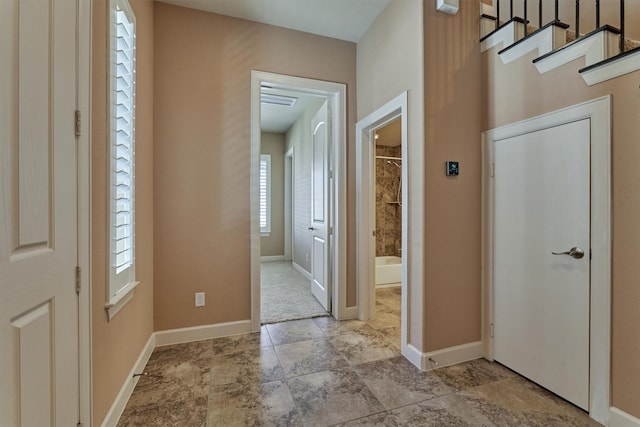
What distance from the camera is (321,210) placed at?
3.38 meters

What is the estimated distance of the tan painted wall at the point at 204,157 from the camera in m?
2.46

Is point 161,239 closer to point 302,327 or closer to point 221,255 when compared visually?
point 221,255

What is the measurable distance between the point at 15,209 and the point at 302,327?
238 cm

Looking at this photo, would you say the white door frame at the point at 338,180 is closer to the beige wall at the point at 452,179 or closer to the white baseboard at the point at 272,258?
the beige wall at the point at 452,179

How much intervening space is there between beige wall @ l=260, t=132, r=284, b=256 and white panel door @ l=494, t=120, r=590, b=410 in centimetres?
486

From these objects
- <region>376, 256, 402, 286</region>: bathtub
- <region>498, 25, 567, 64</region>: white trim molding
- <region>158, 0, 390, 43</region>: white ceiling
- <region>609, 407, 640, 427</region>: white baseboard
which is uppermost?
<region>158, 0, 390, 43</region>: white ceiling

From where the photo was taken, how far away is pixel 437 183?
2.11 m

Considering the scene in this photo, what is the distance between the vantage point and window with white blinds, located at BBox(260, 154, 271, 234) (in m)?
6.35

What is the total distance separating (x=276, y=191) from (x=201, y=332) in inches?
167

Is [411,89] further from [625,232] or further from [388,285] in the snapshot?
[388,285]

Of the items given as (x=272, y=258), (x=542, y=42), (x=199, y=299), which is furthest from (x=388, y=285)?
(x=542, y=42)

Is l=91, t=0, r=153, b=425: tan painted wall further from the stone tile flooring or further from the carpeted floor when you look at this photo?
the carpeted floor

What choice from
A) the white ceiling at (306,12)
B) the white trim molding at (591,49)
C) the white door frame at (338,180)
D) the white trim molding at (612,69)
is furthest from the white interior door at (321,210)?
the white trim molding at (612,69)

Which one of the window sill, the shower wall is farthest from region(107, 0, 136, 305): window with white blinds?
the shower wall
